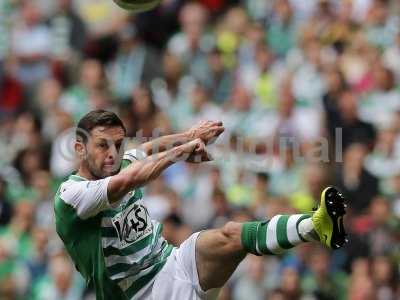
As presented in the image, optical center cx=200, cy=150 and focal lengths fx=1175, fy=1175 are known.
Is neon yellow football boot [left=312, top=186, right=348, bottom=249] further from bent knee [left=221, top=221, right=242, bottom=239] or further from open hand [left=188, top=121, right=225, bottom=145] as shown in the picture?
open hand [left=188, top=121, right=225, bottom=145]

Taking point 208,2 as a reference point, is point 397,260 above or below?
below

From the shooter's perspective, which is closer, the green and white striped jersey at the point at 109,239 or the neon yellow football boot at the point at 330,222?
the neon yellow football boot at the point at 330,222

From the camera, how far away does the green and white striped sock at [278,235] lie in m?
7.05

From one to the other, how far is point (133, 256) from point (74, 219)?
468 mm

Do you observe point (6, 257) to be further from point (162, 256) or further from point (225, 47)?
point (162, 256)

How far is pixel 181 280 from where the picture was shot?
7.58 m

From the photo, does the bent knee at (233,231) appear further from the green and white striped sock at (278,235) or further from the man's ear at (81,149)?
the man's ear at (81,149)

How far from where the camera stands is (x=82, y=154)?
24.4ft

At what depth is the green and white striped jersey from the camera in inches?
287

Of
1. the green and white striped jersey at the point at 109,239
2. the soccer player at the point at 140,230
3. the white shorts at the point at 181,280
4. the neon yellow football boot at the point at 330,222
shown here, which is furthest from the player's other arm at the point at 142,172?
the neon yellow football boot at the point at 330,222

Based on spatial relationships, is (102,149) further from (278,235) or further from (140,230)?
(278,235)

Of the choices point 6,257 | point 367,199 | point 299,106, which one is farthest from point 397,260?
point 6,257

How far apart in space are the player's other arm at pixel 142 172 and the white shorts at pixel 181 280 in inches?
27.6

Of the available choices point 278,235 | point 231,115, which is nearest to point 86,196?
point 278,235
